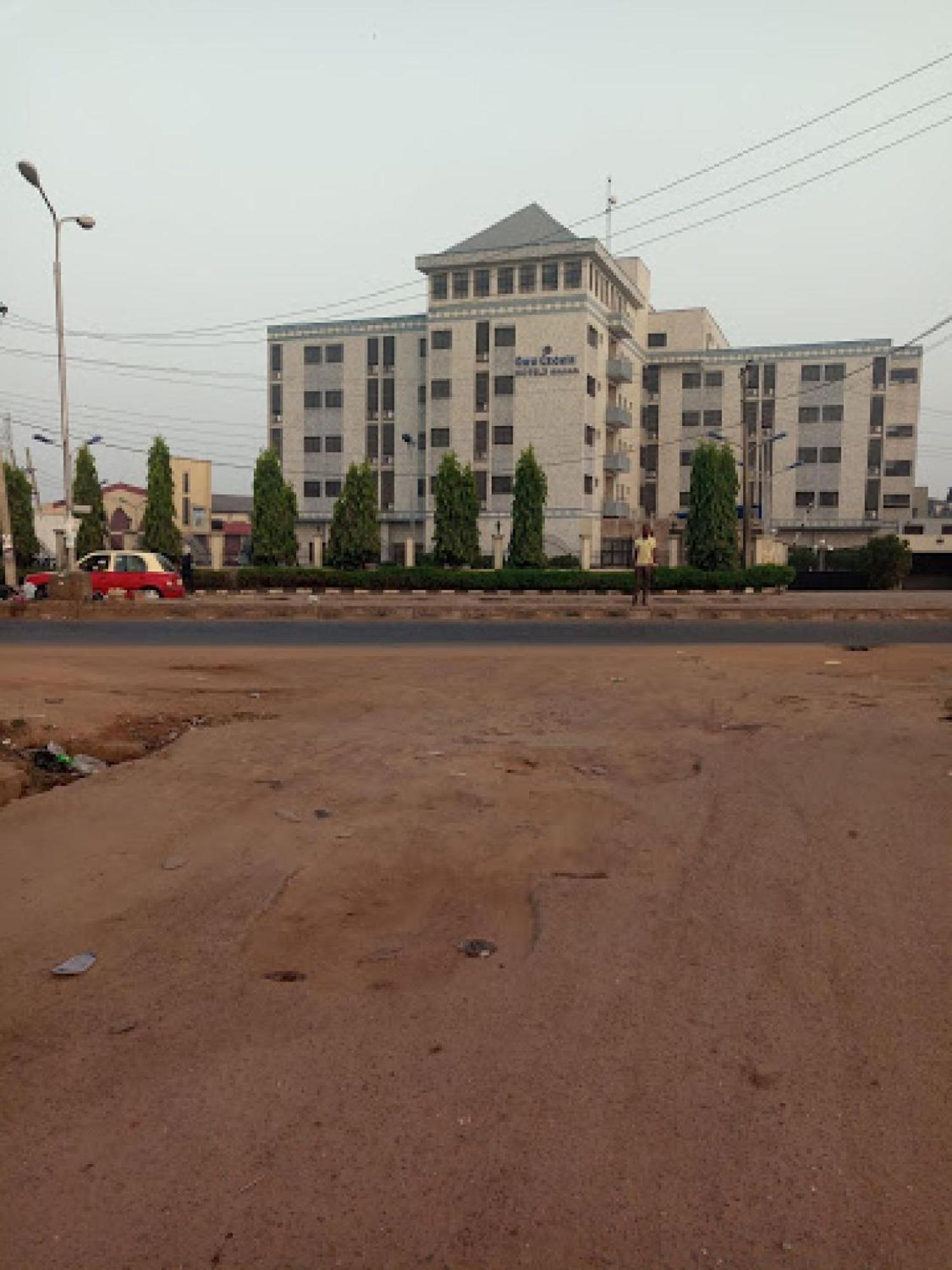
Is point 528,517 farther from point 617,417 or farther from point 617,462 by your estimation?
point 617,417

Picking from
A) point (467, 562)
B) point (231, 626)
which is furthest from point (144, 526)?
point (231, 626)

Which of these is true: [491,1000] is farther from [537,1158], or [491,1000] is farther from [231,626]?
[231,626]

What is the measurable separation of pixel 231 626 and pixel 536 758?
11842 millimetres

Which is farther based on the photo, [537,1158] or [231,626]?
[231,626]

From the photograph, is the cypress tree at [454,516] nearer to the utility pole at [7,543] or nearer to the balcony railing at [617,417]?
the balcony railing at [617,417]

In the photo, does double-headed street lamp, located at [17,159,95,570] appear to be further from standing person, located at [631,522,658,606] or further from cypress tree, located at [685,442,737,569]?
cypress tree, located at [685,442,737,569]

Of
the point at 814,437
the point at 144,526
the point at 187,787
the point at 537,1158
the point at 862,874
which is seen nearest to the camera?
the point at 537,1158

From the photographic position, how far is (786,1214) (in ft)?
5.90

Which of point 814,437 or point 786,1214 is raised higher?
point 814,437

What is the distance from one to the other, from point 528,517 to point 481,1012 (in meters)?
38.6

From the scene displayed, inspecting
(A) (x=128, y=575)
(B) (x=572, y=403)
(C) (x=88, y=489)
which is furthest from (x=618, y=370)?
(A) (x=128, y=575)

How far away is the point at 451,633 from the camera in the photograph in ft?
49.1

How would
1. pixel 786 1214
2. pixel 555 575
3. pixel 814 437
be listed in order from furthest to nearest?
pixel 814 437 → pixel 555 575 → pixel 786 1214

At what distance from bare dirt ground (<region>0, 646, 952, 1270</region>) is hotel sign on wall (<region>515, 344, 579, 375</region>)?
46661 millimetres
